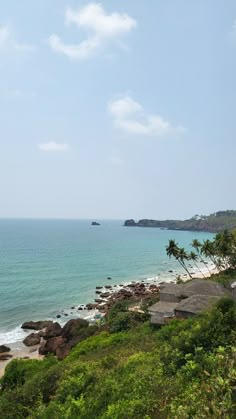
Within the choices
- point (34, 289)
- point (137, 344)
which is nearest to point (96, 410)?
point (137, 344)

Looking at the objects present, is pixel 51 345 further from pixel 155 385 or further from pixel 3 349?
pixel 155 385

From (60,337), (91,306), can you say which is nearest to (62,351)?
(60,337)

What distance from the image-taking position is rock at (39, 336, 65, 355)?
3531 centimetres

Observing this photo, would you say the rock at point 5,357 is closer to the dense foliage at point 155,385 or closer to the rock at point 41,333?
the rock at point 41,333

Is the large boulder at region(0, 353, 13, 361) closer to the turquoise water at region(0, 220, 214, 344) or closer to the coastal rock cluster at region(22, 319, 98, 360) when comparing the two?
the coastal rock cluster at region(22, 319, 98, 360)

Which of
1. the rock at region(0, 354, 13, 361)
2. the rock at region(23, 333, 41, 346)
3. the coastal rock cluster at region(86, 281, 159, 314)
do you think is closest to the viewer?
the rock at region(0, 354, 13, 361)

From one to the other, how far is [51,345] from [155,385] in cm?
2718

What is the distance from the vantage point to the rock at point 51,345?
35.3 meters

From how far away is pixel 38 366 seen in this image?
75.2 feet

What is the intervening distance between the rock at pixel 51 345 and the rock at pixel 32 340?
2.63m

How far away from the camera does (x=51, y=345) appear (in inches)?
1406

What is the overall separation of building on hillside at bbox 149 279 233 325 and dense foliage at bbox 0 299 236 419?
30.2 feet

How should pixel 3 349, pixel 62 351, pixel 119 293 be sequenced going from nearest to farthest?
pixel 62 351 → pixel 3 349 → pixel 119 293

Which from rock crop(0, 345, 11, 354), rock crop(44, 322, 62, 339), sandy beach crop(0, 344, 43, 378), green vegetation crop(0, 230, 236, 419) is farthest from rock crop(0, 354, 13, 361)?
green vegetation crop(0, 230, 236, 419)
